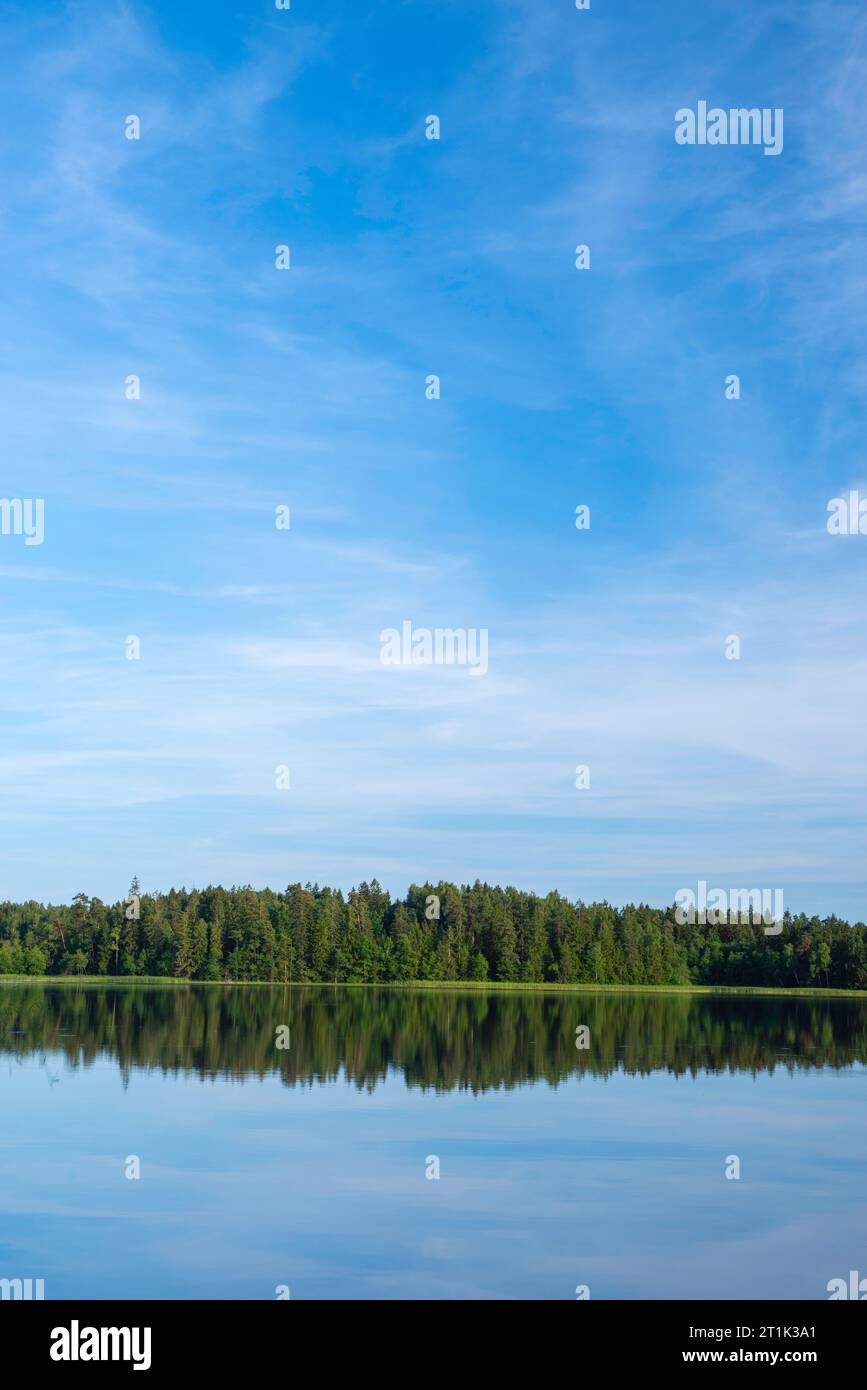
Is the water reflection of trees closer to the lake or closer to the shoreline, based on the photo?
the lake

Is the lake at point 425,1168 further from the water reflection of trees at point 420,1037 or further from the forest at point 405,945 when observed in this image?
Result: the forest at point 405,945

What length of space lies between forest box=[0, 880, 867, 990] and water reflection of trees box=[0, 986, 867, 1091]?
164 feet

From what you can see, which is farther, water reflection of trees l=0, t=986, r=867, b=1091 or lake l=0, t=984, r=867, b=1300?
water reflection of trees l=0, t=986, r=867, b=1091

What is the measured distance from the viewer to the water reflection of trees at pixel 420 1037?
5159cm

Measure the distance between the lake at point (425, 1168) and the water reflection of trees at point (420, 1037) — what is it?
1.43 feet

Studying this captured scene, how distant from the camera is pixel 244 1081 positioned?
46.2 m

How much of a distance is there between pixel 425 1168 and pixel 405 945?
132 meters

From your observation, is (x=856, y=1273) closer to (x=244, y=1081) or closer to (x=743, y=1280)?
(x=743, y=1280)

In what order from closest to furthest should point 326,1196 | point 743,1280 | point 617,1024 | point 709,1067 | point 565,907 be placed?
1. point 743,1280
2. point 326,1196
3. point 709,1067
4. point 617,1024
5. point 565,907

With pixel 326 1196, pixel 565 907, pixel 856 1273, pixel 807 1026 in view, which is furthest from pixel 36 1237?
pixel 565 907

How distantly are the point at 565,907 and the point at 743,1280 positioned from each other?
547ft

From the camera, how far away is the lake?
77.6 feet

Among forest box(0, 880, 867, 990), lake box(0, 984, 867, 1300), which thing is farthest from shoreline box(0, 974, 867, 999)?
lake box(0, 984, 867, 1300)

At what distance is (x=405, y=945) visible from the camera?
533ft
